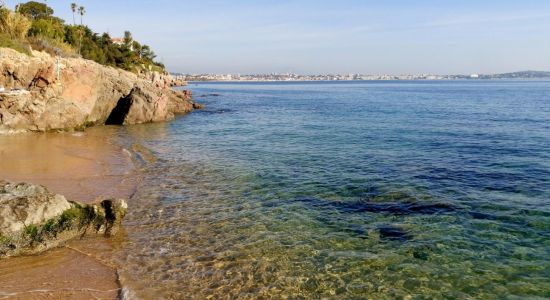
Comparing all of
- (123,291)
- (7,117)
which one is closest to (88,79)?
(7,117)

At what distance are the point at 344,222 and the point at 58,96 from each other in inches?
1105

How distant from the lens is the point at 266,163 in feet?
72.2

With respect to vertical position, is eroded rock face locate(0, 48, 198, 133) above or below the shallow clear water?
above

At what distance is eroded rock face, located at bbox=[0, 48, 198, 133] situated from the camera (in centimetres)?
3056

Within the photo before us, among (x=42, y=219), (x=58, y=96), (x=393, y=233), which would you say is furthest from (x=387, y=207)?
(x=58, y=96)

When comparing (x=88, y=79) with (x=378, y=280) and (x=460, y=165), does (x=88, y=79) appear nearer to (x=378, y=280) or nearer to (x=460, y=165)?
(x=460, y=165)

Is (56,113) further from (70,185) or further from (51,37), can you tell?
(51,37)

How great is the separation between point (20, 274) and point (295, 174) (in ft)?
39.8

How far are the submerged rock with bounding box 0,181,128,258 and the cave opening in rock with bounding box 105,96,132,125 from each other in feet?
93.1

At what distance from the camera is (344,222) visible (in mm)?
13102

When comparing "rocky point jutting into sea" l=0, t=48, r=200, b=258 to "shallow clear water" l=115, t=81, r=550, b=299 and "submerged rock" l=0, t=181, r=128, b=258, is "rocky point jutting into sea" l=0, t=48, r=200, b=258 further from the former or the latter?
"shallow clear water" l=115, t=81, r=550, b=299

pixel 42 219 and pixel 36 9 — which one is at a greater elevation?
pixel 36 9

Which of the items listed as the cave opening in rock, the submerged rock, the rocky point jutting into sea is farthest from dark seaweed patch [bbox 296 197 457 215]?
the cave opening in rock

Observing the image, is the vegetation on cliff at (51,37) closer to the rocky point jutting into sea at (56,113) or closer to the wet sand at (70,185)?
the rocky point jutting into sea at (56,113)
